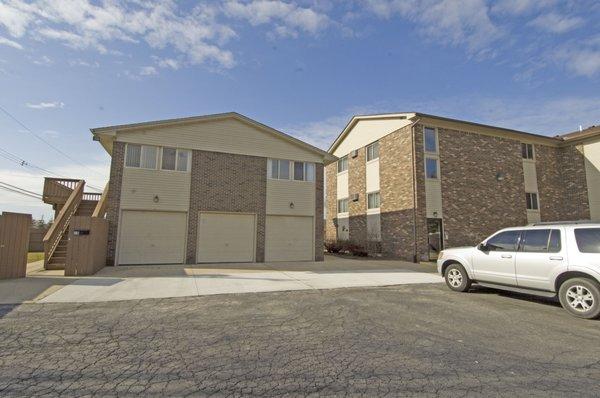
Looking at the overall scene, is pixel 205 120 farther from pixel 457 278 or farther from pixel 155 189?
pixel 457 278

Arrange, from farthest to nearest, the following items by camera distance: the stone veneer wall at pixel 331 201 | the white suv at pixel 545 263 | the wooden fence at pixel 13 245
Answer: the stone veneer wall at pixel 331 201, the wooden fence at pixel 13 245, the white suv at pixel 545 263

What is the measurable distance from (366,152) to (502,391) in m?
20.7

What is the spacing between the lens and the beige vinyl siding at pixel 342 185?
84.8ft

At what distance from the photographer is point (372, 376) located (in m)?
3.82

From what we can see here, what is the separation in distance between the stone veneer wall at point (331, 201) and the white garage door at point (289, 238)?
Result: 9304mm

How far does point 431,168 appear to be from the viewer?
1917 centimetres

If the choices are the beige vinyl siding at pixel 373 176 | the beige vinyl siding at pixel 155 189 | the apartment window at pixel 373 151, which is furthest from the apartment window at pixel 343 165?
the beige vinyl siding at pixel 155 189

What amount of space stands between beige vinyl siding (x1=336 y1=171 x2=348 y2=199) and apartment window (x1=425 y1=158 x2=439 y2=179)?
300 inches

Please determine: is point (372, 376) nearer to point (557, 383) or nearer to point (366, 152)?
point (557, 383)

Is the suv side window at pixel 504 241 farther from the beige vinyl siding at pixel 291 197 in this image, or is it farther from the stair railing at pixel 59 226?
the stair railing at pixel 59 226

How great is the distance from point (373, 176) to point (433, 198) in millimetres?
4582

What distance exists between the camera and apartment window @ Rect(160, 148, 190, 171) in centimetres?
1541

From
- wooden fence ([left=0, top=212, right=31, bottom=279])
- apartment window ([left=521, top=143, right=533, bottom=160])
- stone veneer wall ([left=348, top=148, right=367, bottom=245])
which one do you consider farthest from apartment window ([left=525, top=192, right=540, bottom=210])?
wooden fence ([left=0, top=212, right=31, bottom=279])

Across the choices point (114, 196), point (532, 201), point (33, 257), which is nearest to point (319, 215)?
point (114, 196)
